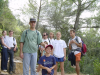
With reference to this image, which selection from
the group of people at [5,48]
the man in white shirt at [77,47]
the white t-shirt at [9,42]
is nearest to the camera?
the man in white shirt at [77,47]

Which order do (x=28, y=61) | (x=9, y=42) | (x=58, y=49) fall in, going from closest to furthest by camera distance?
(x=28, y=61), (x=58, y=49), (x=9, y=42)

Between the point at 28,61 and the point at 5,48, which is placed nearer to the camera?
the point at 28,61

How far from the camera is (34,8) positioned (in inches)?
360

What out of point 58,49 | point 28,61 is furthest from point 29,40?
point 58,49

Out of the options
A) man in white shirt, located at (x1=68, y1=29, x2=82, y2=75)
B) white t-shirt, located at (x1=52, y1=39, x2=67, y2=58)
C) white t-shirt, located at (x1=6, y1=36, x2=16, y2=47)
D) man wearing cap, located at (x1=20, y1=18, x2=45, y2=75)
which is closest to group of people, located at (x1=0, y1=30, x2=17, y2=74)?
white t-shirt, located at (x1=6, y1=36, x2=16, y2=47)

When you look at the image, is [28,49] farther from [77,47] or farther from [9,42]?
[9,42]

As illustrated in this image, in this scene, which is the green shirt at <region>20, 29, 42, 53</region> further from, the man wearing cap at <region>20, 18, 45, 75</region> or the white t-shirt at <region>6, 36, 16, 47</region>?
the white t-shirt at <region>6, 36, 16, 47</region>

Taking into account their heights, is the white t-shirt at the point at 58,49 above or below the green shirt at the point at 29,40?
below

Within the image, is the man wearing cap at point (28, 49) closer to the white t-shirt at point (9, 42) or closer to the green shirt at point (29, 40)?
the green shirt at point (29, 40)

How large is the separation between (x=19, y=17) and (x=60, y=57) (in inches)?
229

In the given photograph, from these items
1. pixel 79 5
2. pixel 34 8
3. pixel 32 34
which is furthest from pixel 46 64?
pixel 34 8

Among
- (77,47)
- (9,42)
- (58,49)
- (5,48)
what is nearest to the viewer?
(58,49)

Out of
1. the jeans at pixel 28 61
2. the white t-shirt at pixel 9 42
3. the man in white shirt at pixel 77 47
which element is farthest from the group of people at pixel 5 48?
the man in white shirt at pixel 77 47

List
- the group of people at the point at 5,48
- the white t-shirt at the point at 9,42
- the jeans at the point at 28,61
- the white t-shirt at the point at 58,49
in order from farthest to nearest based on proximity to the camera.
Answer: the white t-shirt at the point at 9,42, the group of people at the point at 5,48, the white t-shirt at the point at 58,49, the jeans at the point at 28,61
